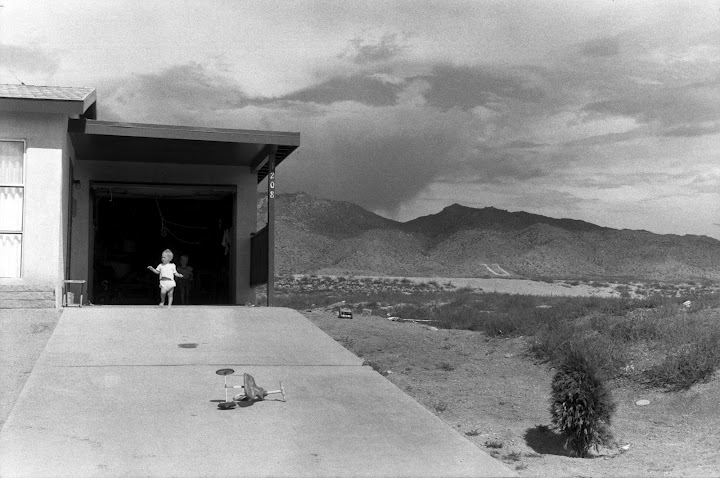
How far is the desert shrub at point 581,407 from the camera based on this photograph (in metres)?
10.1

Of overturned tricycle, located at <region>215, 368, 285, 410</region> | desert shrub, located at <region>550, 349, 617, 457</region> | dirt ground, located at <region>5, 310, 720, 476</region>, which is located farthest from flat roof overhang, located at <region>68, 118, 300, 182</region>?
overturned tricycle, located at <region>215, 368, 285, 410</region>

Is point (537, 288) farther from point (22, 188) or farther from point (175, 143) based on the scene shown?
point (22, 188)

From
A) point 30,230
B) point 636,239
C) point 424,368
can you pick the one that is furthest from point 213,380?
point 636,239

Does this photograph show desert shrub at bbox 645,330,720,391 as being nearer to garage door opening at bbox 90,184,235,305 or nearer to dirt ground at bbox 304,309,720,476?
dirt ground at bbox 304,309,720,476

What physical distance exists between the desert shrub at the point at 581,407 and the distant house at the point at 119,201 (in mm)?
6601

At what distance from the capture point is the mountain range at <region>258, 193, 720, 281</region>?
283ft

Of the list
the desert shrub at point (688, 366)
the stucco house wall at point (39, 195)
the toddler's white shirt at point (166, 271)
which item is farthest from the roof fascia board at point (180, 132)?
the desert shrub at point (688, 366)

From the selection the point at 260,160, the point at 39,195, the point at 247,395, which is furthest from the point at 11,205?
the point at 247,395

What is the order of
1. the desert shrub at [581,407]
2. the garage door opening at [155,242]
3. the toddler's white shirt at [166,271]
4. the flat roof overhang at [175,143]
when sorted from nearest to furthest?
the desert shrub at [581,407]
the flat roof overhang at [175,143]
the toddler's white shirt at [166,271]
the garage door opening at [155,242]

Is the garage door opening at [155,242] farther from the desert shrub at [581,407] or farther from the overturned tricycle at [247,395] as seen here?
the overturned tricycle at [247,395]

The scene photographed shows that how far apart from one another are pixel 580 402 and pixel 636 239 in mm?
99913

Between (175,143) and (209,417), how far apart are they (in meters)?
8.58

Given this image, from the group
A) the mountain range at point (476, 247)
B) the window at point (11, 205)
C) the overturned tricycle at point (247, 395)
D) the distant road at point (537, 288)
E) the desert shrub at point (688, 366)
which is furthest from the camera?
the mountain range at point (476, 247)

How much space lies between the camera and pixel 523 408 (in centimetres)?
1301
